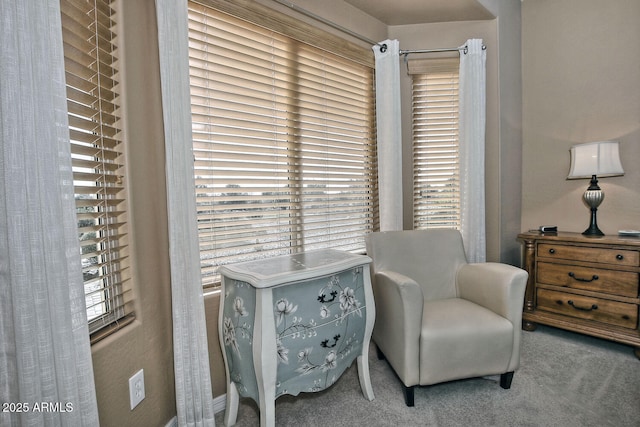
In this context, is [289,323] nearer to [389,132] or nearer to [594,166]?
[389,132]

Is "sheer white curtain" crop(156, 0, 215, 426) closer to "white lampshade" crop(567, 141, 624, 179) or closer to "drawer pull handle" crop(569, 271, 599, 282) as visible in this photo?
"drawer pull handle" crop(569, 271, 599, 282)

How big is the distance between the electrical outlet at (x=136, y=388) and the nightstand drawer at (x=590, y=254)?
2.77m

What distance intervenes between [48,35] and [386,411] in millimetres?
1981

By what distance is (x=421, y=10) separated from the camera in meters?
2.45

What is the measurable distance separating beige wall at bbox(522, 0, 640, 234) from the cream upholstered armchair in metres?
1.36

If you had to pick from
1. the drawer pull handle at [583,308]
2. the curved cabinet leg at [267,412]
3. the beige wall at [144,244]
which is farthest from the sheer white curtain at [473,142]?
the beige wall at [144,244]

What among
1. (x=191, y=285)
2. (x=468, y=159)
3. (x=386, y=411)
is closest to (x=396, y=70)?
(x=468, y=159)

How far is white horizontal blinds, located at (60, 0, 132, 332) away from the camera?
105 centimetres

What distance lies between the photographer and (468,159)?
2.56 m

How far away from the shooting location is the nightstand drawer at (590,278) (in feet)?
6.73

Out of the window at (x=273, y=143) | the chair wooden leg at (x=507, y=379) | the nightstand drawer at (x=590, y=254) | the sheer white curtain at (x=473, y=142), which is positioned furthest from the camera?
the sheer white curtain at (x=473, y=142)

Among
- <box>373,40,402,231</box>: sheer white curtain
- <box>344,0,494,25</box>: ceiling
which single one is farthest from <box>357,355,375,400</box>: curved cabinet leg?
<box>344,0,494,25</box>: ceiling

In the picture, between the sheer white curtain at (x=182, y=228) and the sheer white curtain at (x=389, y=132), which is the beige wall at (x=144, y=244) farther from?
the sheer white curtain at (x=389, y=132)

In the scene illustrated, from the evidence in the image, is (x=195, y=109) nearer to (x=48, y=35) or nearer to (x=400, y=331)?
(x=48, y=35)
